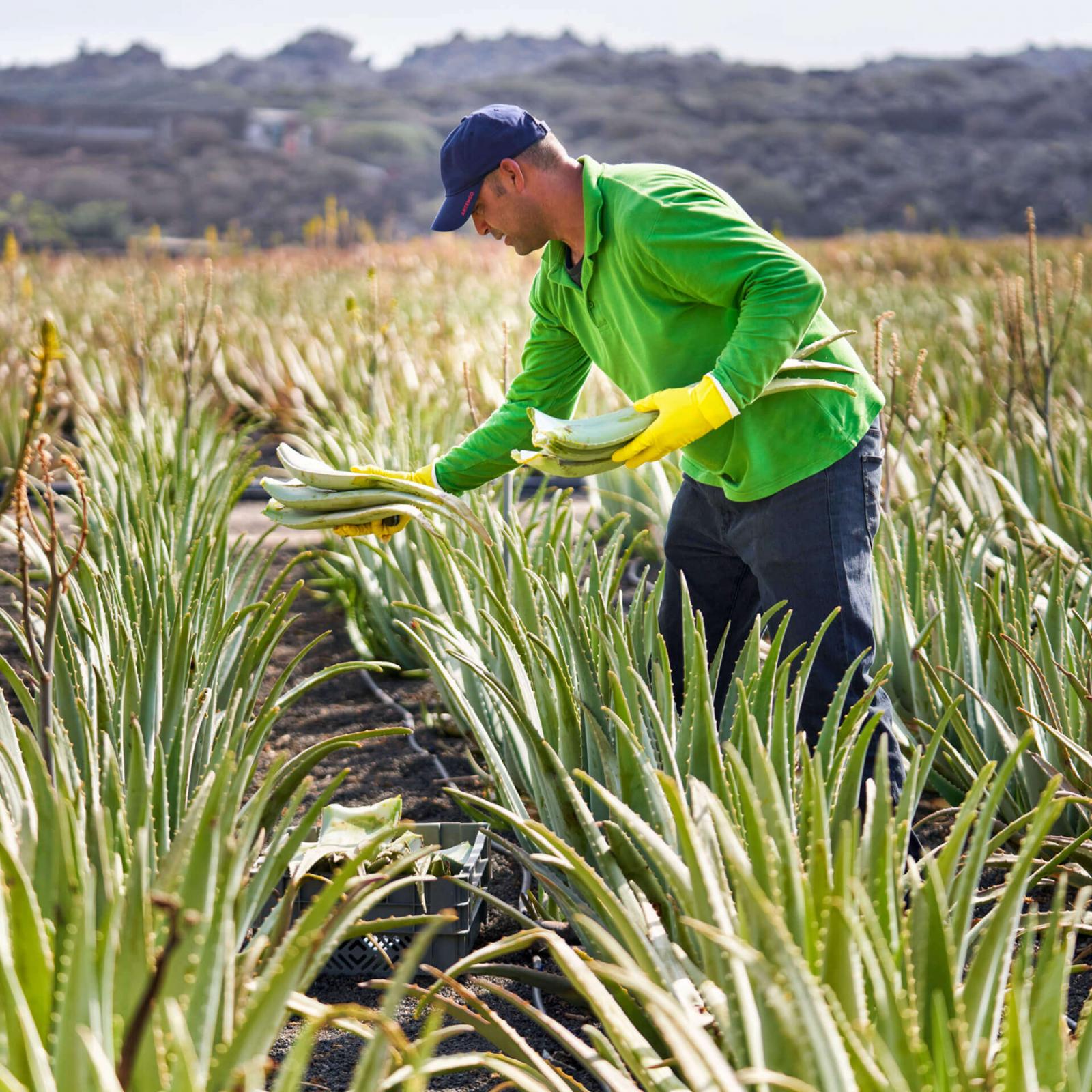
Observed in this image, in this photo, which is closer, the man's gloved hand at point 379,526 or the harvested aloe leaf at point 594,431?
the harvested aloe leaf at point 594,431

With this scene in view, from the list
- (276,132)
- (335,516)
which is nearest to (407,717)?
(335,516)

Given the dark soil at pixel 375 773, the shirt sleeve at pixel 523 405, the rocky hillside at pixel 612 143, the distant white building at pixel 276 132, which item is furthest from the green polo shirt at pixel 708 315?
the distant white building at pixel 276 132

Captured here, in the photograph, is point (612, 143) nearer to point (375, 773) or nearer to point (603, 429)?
point (375, 773)

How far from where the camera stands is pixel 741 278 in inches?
72.1

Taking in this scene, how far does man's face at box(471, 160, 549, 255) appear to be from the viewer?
196 centimetres

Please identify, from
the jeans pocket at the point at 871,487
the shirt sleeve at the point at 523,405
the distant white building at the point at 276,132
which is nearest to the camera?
the jeans pocket at the point at 871,487

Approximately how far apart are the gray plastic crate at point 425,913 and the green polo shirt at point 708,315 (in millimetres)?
772

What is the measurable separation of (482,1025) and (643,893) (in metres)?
0.24

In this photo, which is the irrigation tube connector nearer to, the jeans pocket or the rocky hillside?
the jeans pocket

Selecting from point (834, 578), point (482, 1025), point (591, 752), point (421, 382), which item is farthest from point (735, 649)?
point (421, 382)

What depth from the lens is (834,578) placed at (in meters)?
1.96

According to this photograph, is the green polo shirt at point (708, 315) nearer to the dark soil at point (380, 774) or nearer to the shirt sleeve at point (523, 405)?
the shirt sleeve at point (523, 405)

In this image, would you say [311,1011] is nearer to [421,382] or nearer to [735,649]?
[735,649]

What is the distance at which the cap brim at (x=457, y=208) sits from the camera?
1971mm
